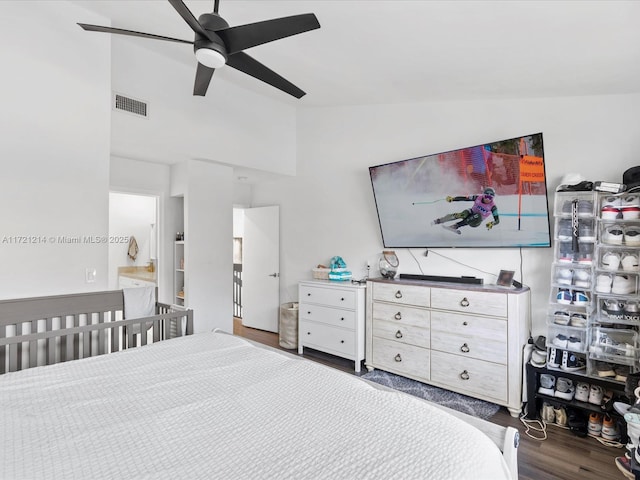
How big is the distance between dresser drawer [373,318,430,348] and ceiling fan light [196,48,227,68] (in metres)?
2.64

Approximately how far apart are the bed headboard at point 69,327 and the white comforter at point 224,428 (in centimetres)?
44

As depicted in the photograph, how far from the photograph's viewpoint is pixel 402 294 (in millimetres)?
3299

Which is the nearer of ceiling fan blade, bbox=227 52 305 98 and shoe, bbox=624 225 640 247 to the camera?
ceiling fan blade, bbox=227 52 305 98

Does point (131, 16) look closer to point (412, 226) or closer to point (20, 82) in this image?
point (20, 82)

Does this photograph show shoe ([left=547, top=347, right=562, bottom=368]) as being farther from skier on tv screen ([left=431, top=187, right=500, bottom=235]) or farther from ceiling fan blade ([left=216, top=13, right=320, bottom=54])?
ceiling fan blade ([left=216, top=13, right=320, bottom=54])

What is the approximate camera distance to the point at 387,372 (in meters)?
3.47

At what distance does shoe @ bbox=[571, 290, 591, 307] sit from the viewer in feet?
8.20

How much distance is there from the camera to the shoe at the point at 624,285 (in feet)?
7.77

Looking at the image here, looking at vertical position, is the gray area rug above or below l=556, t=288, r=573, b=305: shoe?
below

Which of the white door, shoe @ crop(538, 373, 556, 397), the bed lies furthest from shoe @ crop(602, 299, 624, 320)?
the white door

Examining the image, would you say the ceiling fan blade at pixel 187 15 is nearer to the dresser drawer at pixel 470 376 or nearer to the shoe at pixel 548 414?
the dresser drawer at pixel 470 376

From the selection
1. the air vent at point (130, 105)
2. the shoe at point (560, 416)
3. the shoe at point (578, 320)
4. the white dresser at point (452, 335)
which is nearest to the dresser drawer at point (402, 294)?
the white dresser at point (452, 335)

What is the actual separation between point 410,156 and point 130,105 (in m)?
2.79

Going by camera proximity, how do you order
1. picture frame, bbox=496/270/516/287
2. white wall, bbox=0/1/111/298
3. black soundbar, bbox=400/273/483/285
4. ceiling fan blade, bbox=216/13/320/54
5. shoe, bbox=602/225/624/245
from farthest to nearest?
black soundbar, bbox=400/273/483/285, picture frame, bbox=496/270/516/287, shoe, bbox=602/225/624/245, white wall, bbox=0/1/111/298, ceiling fan blade, bbox=216/13/320/54
